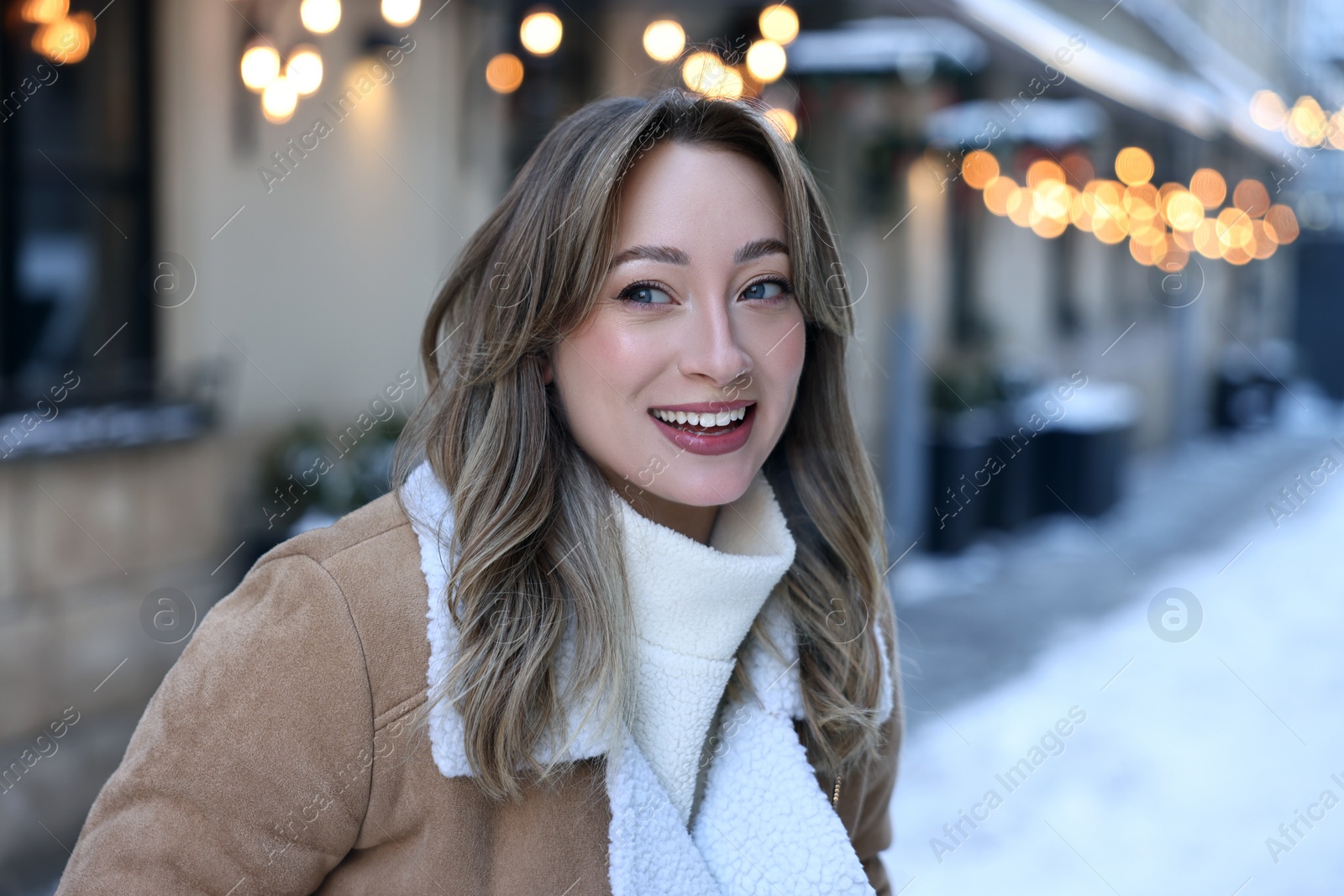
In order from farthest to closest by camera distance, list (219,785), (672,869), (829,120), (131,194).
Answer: (829,120), (131,194), (672,869), (219,785)

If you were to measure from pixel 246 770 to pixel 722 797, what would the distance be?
638 millimetres

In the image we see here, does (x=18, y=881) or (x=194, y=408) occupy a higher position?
(x=194, y=408)

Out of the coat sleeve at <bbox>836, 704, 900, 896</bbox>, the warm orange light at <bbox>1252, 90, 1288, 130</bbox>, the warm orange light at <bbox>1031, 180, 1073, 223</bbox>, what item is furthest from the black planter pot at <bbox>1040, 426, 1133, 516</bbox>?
the warm orange light at <bbox>1252, 90, 1288, 130</bbox>

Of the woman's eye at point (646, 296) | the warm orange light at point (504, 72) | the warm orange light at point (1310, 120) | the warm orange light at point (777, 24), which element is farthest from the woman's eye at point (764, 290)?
the warm orange light at point (1310, 120)

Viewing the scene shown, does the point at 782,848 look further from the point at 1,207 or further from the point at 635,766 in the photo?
the point at 1,207

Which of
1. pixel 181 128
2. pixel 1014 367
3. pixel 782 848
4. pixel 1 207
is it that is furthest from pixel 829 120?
pixel 782 848

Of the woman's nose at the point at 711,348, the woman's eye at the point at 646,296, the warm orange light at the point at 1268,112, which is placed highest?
the warm orange light at the point at 1268,112

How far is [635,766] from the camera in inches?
60.1

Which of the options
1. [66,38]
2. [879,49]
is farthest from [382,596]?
[879,49]

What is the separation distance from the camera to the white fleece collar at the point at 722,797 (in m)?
1.48

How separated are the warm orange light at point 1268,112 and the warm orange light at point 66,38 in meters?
17.1

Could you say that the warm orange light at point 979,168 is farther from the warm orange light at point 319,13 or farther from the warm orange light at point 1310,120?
the warm orange light at point 1310,120

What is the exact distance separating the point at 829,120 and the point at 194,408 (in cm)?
513

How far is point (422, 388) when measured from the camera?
5.50 m
